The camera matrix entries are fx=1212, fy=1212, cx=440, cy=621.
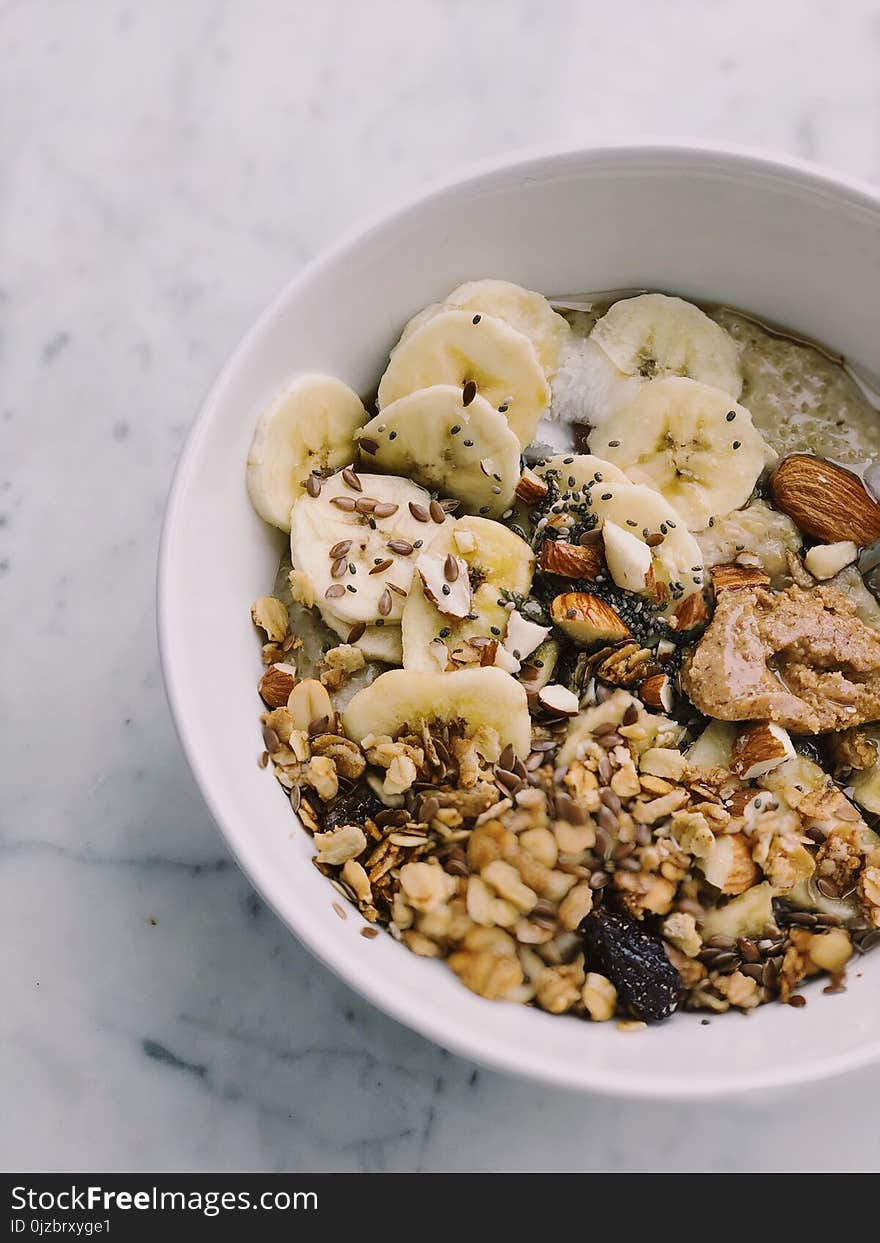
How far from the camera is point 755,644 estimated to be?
1.37 metres

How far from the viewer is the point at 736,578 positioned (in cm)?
141

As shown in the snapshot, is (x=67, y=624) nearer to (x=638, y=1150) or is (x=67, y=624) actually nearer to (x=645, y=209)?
(x=645, y=209)

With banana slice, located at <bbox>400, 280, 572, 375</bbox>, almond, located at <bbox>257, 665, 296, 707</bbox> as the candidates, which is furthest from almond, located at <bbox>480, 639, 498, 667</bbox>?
banana slice, located at <bbox>400, 280, 572, 375</bbox>

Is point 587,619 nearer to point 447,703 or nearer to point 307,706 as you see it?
point 447,703

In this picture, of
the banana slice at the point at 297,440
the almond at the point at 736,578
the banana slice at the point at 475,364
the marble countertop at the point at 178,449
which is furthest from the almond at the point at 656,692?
the marble countertop at the point at 178,449

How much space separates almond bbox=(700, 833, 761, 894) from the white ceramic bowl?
0.46ft

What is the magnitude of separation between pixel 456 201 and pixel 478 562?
15.6 inches

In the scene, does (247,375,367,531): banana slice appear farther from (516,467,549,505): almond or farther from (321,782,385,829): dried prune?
(321,782,385,829): dried prune

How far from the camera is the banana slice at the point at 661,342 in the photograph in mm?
1492

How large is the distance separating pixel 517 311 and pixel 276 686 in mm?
537

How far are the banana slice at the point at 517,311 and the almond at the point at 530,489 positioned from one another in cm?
15

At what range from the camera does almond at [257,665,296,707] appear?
1.36 metres

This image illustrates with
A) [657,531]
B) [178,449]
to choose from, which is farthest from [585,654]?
[178,449]

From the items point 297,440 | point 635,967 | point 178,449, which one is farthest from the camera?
point 178,449
